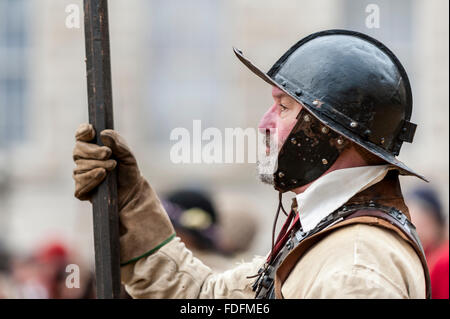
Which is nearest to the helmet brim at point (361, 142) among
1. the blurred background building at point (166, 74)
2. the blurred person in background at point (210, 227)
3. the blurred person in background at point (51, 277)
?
the blurred person in background at point (210, 227)

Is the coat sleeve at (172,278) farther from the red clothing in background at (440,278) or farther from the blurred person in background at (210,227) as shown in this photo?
the red clothing in background at (440,278)

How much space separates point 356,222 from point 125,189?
3.64 ft

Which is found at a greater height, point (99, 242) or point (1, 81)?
point (99, 242)

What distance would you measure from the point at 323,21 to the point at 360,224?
12.0 metres

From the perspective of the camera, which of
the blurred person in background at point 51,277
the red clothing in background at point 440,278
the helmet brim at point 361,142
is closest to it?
the helmet brim at point 361,142

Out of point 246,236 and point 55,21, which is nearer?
point 246,236

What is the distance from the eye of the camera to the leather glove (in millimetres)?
3570

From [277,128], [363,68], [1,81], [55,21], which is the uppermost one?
[363,68]

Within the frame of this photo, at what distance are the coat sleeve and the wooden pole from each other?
0.40m

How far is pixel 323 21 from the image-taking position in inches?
589

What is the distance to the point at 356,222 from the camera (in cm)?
320

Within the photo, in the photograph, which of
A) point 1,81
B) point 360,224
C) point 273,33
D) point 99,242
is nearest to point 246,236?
point 99,242

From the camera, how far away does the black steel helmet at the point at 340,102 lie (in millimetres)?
3410

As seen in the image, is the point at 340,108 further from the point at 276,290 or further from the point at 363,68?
the point at 276,290
